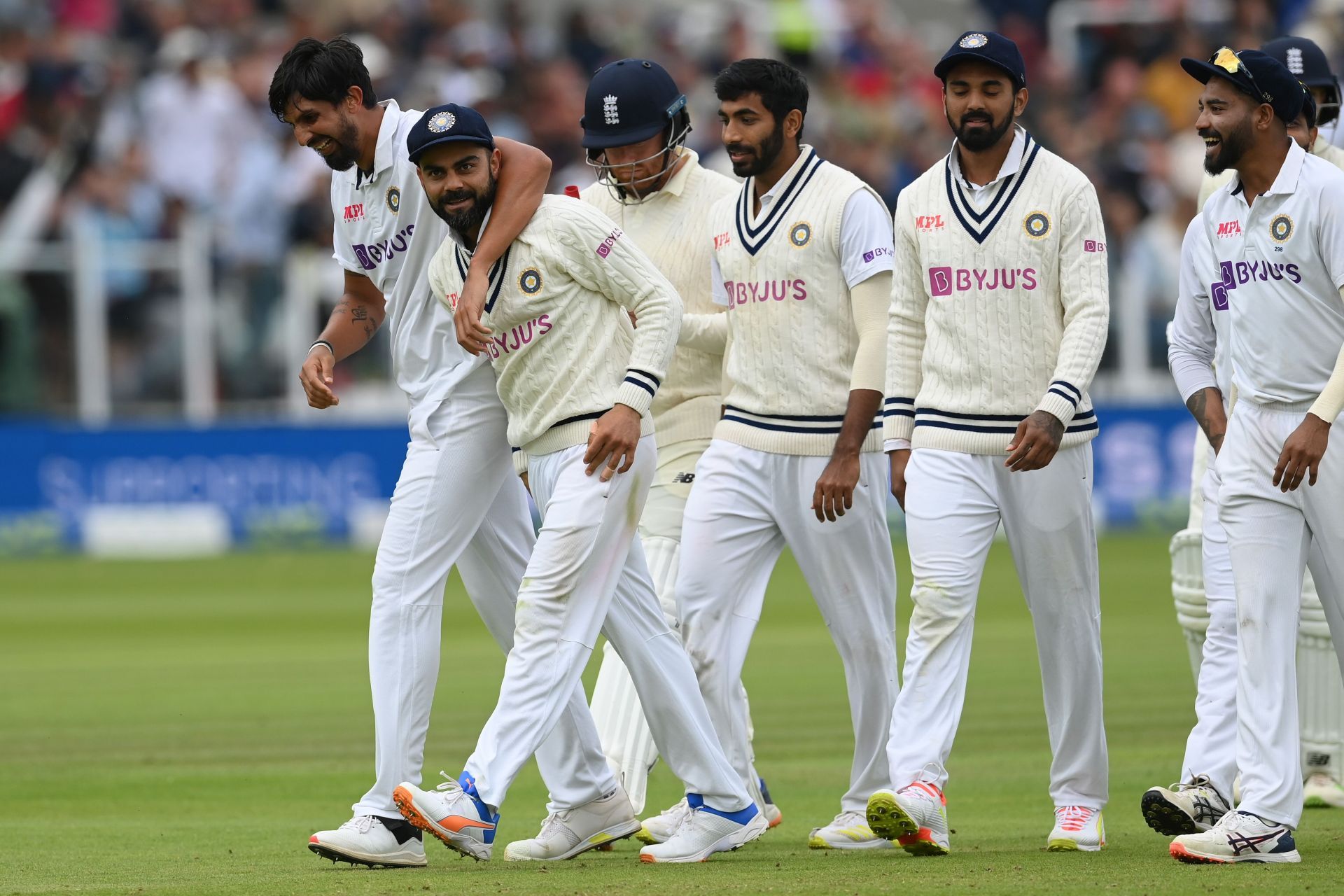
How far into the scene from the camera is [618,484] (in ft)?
20.7

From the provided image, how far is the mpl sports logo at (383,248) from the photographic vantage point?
6.70 m

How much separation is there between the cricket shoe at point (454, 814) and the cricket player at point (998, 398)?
1244 millimetres

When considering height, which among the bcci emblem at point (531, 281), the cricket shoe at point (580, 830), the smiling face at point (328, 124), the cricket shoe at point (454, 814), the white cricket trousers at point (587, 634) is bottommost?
the cricket shoe at point (580, 830)

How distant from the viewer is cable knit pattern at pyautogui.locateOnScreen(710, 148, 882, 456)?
691 centimetres

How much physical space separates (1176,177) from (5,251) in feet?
38.0

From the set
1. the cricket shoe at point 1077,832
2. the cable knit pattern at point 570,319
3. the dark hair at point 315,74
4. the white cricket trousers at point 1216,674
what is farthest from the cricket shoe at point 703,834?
the dark hair at point 315,74

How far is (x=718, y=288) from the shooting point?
723cm

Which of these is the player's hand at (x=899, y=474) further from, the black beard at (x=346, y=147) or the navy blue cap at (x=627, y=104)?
the black beard at (x=346, y=147)

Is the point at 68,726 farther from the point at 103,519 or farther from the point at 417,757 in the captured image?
the point at 103,519

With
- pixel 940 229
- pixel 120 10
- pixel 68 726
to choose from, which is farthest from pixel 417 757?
pixel 120 10

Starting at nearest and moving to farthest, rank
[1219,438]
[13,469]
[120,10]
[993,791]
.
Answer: [1219,438], [993,791], [13,469], [120,10]

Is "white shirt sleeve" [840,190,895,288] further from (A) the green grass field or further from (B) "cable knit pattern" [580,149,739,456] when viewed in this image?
(A) the green grass field

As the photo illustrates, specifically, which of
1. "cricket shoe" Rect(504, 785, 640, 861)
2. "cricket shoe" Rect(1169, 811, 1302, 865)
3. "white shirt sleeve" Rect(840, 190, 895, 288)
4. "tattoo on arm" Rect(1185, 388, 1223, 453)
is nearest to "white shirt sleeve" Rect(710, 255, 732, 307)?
"white shirt sleeve" Rect(840, 190, 895, 288)

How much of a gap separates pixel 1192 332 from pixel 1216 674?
113cm
